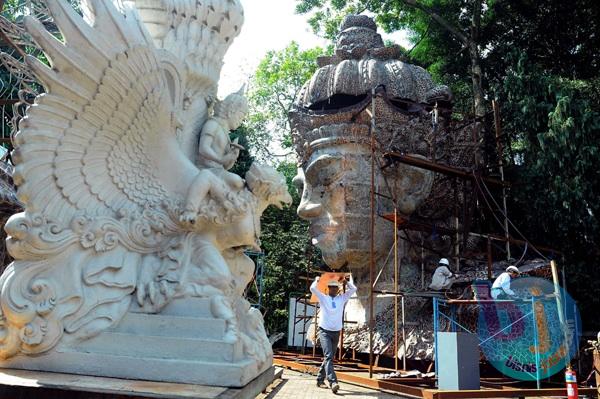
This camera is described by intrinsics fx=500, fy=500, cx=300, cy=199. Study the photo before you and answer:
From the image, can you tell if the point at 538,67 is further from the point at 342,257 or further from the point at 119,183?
the point at 119,183

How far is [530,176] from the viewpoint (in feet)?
36.8

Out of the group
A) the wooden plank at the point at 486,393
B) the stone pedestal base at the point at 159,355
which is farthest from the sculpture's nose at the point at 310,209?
the stone pedestal base at the point at 159,355

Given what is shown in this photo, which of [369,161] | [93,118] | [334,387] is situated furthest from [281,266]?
[93,118]

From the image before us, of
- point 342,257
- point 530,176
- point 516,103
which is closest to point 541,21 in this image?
point 516,103

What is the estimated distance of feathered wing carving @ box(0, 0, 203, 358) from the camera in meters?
3.48

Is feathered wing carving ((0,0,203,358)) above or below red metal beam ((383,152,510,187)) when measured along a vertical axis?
below

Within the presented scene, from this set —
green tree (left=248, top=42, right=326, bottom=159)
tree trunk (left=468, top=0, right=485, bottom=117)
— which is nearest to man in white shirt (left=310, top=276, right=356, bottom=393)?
tree trunk (left=468, top=0, right=485, bottom=117)

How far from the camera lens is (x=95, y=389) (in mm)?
2852

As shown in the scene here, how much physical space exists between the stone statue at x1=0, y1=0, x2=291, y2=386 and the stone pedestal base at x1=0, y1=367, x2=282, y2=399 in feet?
0.47

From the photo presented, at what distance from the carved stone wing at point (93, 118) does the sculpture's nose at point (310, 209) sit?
7.55 metres

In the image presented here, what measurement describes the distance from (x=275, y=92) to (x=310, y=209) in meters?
11.6

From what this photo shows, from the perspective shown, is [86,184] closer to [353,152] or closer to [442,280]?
[442,280]

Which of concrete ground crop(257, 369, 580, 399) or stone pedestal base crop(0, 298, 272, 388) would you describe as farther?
concrete ground crop(257, 369, 580, 399)

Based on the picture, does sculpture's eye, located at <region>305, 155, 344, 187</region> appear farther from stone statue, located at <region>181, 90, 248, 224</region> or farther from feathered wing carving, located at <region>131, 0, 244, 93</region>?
feathered wing carving, located at <region>131, 0, 244, 93</region>
